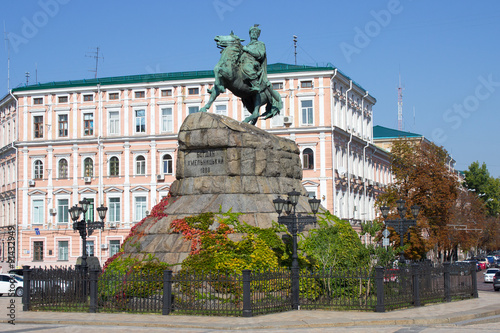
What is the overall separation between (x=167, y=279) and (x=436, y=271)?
27.2 feet

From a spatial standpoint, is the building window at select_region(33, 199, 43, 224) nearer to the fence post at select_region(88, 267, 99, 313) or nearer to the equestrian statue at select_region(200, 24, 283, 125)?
the equestrian statue at select_region(200, 24, 283, 125)

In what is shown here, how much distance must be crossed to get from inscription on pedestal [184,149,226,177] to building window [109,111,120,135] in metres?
36.2

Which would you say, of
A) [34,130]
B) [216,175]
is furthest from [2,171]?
[216,175]

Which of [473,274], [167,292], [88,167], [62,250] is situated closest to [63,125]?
[88,167]

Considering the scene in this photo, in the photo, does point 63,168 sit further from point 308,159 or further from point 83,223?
point 83,223

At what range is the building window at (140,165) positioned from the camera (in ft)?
189

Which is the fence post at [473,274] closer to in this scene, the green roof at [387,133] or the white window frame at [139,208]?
the white window frame at [139,208]

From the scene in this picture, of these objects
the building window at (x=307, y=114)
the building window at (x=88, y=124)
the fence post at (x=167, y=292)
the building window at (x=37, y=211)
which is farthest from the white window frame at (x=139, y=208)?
the fence post at (x=167, y=292)

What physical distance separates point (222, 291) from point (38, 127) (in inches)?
1721

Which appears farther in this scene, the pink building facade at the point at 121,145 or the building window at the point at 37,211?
the building window at the point at 37,211

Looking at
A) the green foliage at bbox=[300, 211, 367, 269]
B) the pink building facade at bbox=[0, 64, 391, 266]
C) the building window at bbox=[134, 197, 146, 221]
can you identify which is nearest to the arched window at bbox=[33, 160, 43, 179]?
the pink building facade at bbox=[0, 64, 391, 266]

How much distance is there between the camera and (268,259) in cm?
2027

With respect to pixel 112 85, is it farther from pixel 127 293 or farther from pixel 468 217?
pixel 127 293

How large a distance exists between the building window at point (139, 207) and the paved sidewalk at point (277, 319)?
120 feet
